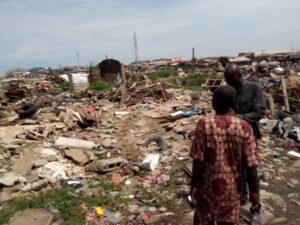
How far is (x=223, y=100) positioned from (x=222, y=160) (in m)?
0.41

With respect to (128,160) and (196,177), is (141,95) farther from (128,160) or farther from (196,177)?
(196,177)

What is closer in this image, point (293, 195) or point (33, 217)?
point (33, 217)

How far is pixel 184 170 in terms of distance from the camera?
6090mm

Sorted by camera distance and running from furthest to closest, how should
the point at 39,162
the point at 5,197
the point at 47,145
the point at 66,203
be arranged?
the point at 47,145 < the point at 39,162 < the point at 5,197 < the point at 66,203

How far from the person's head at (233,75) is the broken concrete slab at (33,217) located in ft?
9.33

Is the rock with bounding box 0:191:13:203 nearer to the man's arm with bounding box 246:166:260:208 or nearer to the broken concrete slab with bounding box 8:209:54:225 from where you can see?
the broken concrete slab with bounding box 8:209:54:225

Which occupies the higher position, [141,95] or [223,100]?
[223,100]

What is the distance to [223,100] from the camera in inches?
96.3

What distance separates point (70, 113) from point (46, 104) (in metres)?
4.80

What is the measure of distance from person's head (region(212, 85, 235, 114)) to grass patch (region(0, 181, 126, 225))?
2.91 m

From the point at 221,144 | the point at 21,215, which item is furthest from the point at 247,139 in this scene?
the point at 21,215

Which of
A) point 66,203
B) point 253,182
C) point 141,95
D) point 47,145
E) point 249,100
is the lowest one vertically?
point 66,203

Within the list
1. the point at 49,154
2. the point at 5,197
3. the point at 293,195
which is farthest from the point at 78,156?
the point at 293,195

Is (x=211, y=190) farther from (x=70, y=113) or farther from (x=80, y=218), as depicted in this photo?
(x=70, y=113)
